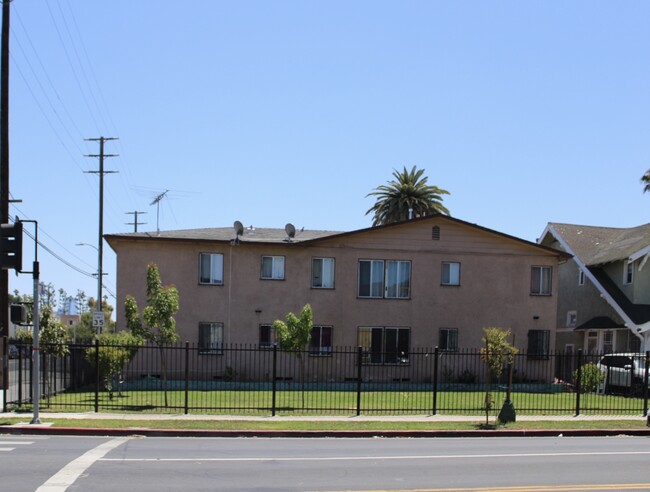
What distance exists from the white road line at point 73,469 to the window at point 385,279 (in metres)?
18.8

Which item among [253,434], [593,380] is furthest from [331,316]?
[253,434]

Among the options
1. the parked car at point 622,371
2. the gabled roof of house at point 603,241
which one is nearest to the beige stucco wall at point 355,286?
the parked car at point 622,371

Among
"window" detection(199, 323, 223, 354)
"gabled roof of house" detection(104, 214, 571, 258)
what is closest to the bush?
"gabled roof of house" detection(104, 214, 571, 258)

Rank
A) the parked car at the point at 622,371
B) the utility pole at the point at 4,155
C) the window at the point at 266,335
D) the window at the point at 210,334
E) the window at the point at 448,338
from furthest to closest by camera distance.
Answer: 1. the window at the point at 448,338
2. the window at the point at 266,335
3. the window at the point at 210,334
4. the parked car at the point at 622,371
5. the utility pole at the point at 4,155

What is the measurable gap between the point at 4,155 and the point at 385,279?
15.8 metres

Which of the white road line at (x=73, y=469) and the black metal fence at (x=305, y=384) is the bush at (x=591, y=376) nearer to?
the black metal fence at (x=305, y=384)

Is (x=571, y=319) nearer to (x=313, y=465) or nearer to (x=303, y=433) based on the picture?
(x=303, y=433)

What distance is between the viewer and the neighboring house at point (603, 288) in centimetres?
3441

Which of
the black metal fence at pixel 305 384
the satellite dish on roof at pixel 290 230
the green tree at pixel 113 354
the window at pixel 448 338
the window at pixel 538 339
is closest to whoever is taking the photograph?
the black metal fence at pixel 305 384

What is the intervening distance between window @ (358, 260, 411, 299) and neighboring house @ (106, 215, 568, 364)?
43 mm

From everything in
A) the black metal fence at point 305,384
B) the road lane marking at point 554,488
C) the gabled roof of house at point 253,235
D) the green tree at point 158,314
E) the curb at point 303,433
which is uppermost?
the gabled roof of house at point 253,235

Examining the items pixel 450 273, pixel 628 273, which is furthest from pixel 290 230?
pixel 628 273

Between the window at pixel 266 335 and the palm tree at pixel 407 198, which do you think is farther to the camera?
the palm tree at pixel 407 198

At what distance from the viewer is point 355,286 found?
3209cm
